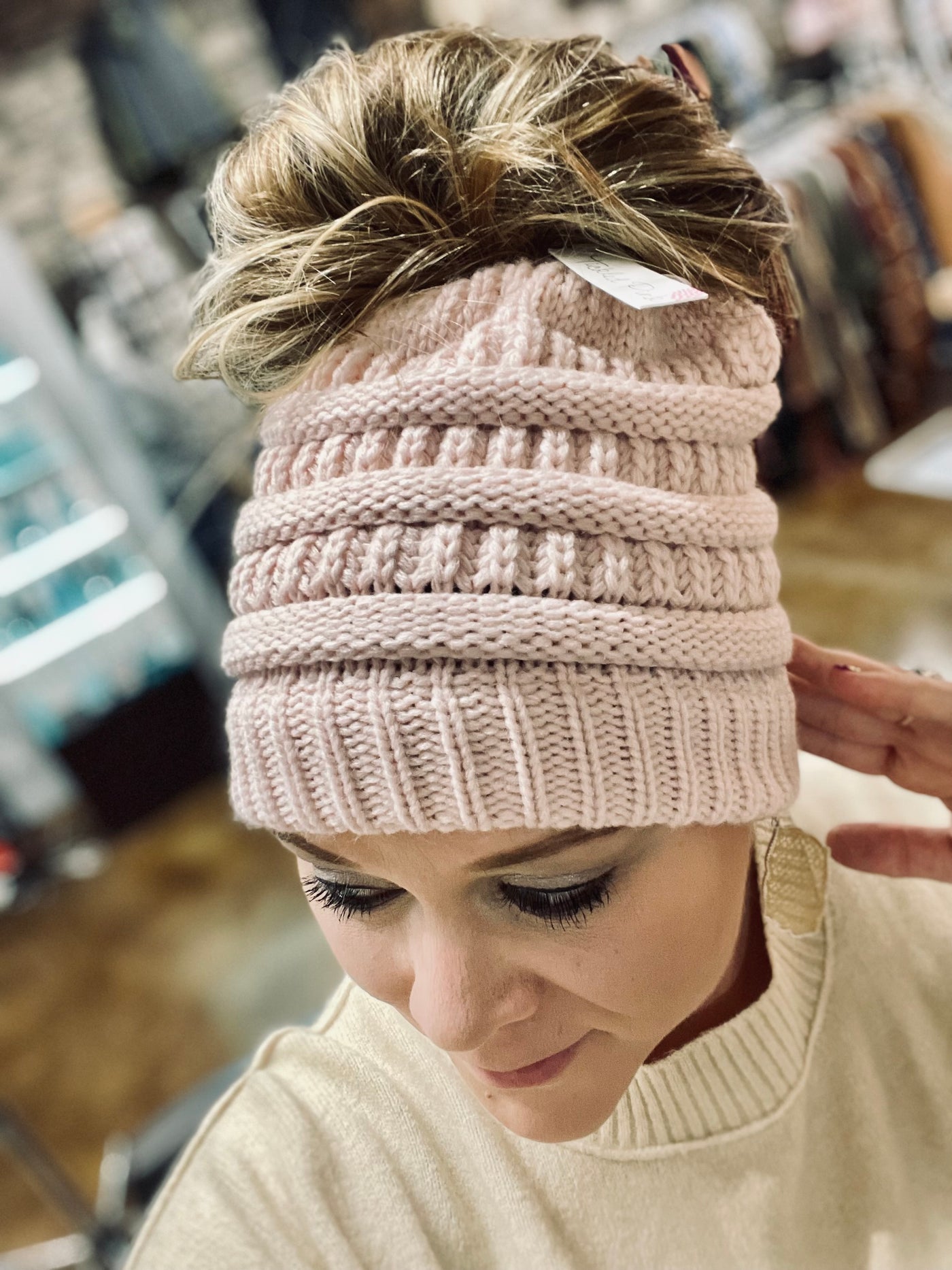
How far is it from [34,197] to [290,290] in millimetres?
3663

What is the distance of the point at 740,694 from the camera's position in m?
0.74

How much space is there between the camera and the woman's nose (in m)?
0.70

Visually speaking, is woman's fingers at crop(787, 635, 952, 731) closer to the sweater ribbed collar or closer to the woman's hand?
the woman's hand

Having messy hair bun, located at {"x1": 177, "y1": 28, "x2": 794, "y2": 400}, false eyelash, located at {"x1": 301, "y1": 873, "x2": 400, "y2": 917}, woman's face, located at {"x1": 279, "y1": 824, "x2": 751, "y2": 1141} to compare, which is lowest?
woman's face, located at {"x1": 279, "y1": 824, "x2": 751, "y2": 1141}

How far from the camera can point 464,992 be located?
703 millimetres

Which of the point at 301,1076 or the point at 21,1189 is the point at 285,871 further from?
the point at 301,1076

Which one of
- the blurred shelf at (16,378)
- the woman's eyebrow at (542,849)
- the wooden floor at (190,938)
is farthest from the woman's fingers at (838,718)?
the blurred shelf at (16,378)

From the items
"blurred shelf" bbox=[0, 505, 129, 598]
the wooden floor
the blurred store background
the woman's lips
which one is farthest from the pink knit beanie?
"blurred shelf" bbox=[0, 505, 129, 598]

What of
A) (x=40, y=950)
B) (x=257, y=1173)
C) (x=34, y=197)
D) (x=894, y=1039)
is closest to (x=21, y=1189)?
(x=40, y=950)

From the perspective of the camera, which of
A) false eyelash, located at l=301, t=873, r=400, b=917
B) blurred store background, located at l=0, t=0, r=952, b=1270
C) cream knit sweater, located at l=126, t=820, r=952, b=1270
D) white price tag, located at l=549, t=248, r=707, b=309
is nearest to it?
white price tag, located at l=549, t=248, r=707, b=309

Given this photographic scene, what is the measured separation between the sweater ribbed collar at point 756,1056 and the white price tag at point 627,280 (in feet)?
1.67

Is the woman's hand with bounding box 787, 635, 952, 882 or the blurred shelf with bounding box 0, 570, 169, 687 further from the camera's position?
the blurred shelf with bounding box 0, 570, 169, 687

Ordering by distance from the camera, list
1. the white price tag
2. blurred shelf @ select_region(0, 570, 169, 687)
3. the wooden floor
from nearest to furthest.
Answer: the white price tag
the wooden floor
blurred shelf @ select_region(0, 570, 169, 687)

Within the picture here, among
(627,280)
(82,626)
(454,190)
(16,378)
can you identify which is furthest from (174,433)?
(627,280)
